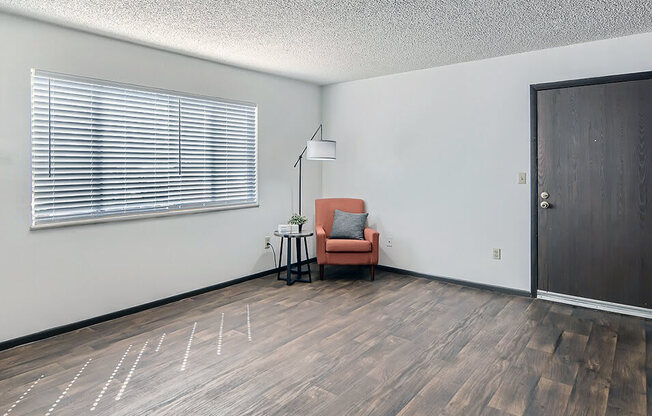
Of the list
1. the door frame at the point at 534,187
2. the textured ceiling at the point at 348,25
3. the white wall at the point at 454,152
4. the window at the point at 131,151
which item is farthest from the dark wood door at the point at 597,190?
the window at the point at 131,151

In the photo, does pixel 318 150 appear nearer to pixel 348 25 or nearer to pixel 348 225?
pixel 348 225

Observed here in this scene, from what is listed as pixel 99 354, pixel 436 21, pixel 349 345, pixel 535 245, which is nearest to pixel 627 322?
pixel 535 245

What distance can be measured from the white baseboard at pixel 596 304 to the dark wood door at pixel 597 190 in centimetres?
4

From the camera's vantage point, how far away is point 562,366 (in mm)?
2645

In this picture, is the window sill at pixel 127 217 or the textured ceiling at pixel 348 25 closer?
the textured ceiling at pixel 348 25

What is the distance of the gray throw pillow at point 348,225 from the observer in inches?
193

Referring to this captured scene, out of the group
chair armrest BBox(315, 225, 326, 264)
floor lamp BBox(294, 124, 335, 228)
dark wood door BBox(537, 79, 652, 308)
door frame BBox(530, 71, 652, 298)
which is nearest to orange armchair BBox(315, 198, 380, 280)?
chair armrest BBox(315, 225, 326, 264)

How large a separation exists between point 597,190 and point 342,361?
275 cm

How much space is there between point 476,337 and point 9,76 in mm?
3861

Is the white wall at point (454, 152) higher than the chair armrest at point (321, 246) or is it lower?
higher

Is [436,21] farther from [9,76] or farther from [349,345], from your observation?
[9,76]

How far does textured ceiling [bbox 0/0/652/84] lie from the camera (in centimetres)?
280

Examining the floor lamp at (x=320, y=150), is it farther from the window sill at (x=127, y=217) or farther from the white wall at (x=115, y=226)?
the window sill at (x=127, y=217)

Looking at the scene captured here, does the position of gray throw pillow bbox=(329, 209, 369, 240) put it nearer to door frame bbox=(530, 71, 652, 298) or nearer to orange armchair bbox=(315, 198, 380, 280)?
orange armchair bbox=(315, 198, 380, 280)
